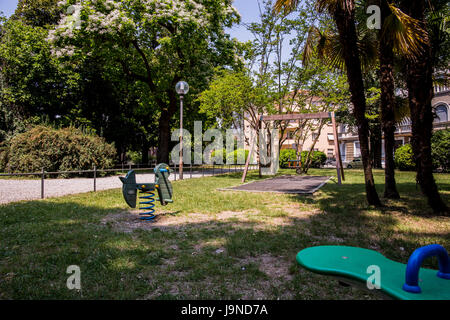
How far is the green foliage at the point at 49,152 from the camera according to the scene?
15.4 meters

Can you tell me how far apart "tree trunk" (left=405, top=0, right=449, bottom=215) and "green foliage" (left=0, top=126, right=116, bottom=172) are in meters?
15.4

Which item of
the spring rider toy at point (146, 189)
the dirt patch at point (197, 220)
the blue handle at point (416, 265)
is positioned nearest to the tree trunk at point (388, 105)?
the dirt patch at point (197, 220)

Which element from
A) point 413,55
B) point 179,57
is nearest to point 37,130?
point 179,57

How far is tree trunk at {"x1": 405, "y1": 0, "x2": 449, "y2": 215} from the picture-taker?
598 centimetres

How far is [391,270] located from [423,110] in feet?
17.1

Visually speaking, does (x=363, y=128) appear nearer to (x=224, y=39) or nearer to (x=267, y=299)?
(x=267, y=299)

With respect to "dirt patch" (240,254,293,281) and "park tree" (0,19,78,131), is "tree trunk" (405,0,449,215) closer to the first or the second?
"dirt patch" (240,254,293,281)

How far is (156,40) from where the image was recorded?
60.1 ft

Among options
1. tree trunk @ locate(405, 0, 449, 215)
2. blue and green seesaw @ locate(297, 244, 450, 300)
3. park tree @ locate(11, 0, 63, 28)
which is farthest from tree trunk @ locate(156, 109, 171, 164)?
A: blue and green seesaw @ locate(297, 244, 450, 300)

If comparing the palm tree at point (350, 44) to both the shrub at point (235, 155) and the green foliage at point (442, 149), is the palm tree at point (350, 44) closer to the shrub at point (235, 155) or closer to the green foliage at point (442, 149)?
the green foliage at point (442, 149)

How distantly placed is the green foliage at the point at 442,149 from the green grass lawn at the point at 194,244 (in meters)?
13.6

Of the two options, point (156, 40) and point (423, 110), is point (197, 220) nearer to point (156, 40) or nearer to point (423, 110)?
point (423, 110)

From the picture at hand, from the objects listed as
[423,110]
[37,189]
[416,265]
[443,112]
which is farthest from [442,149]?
[37,189]

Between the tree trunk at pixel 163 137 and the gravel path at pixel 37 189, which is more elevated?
the tree trunk at pixel 163 137
